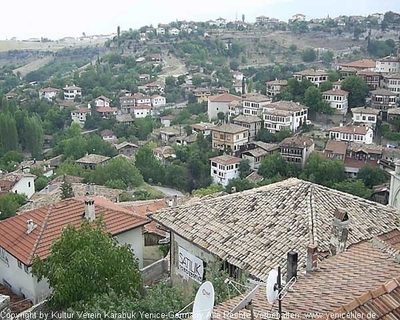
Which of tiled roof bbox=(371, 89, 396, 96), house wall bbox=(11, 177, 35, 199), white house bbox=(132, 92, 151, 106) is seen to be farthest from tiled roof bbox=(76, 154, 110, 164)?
tiled roof bbox=(371, 89, 396, 96)

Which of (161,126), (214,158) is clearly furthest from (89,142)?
(214,158)

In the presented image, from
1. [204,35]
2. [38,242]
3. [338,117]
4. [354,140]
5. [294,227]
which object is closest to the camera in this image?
[294,227]

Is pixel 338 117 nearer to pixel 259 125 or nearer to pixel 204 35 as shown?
pixel 259 125

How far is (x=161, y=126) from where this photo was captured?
196 ft

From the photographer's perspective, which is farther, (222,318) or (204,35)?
(204,35)

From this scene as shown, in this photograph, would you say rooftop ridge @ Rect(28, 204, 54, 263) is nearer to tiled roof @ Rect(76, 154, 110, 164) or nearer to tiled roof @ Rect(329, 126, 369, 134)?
tiled roof @ Rect(329, 126, 369, 134)

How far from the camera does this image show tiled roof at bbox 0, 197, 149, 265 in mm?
10203

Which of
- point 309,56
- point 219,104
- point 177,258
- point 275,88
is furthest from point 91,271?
point 309,56

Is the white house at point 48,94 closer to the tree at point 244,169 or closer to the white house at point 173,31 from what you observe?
the white house at point 173,31

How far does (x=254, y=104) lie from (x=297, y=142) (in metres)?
12.3

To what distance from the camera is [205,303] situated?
4.00 metres

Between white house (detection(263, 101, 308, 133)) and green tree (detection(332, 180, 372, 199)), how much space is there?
1133 cm

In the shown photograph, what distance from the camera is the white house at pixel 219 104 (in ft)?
188

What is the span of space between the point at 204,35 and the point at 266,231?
94911mm
